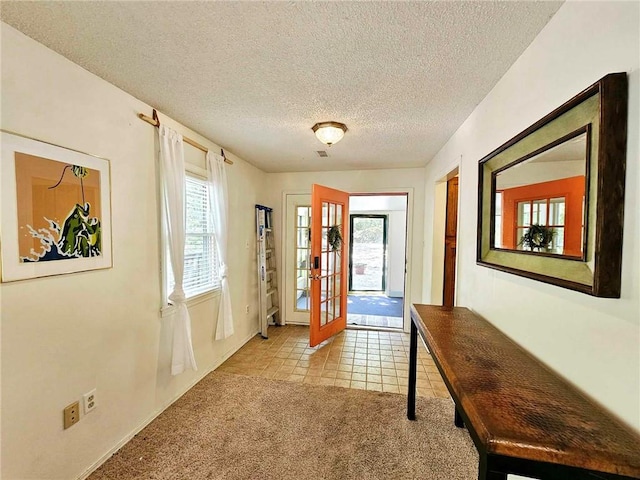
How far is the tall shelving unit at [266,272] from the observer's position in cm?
364

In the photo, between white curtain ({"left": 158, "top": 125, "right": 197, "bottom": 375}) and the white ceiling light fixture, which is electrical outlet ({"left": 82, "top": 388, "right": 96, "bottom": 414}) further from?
the white ceiling light fixture

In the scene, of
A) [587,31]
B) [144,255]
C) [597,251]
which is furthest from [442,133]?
[144,255]

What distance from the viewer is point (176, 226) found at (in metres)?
2.08

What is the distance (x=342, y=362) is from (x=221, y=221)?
6.55 feet

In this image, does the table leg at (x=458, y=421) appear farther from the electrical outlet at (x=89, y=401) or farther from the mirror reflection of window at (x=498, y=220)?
the electrical outlet at (x=89, y=401)

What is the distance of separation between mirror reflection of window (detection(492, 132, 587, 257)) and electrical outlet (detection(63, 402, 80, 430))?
2449 millimetres

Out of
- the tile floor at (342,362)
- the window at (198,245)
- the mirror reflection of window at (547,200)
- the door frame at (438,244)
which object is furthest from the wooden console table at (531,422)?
the window at (198,245)

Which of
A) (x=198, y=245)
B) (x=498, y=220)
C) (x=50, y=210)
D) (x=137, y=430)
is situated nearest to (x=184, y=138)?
(x=198, y=245)

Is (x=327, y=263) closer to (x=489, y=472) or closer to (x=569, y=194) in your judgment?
(x=569, y=194)

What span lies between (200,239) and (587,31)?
9.12ft

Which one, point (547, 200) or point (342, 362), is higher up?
point (547, 200)

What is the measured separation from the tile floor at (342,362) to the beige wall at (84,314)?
2.77 ft

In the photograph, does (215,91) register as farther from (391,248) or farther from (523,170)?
(391,248)

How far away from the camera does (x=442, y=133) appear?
238 centimetres
